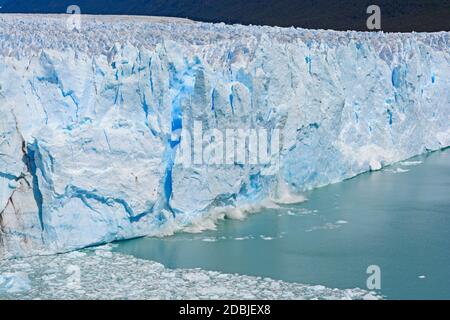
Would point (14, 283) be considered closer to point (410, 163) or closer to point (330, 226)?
point (330, 226)

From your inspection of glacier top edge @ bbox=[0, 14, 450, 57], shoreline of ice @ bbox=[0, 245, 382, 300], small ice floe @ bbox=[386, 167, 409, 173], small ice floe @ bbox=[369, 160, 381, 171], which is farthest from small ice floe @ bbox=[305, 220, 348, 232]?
small ice floe @ bbox=[386, 167, 409, 173]

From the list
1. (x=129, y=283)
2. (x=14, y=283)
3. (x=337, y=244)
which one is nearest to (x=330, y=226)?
(x=337, y=244)

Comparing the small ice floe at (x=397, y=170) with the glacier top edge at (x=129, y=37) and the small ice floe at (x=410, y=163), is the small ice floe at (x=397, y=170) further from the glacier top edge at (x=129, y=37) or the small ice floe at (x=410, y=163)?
the glacier top edge at (x=129, y=37)

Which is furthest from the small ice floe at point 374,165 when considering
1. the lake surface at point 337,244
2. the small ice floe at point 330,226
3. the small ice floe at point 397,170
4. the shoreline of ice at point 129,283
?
the shoreline of ice at point 129,283

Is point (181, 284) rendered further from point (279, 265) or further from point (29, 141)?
point (29, 141)

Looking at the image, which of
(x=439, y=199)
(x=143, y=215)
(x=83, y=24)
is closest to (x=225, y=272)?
(x=143, y=215)

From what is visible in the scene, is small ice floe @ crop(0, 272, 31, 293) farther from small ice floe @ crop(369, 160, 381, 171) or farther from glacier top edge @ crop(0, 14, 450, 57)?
small ice floe @ crop(369, 160, 381, 171)
